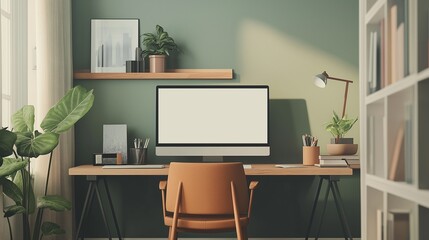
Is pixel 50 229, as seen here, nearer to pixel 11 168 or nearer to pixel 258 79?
pixel 11 168

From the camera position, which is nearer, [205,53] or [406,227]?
[406,227]

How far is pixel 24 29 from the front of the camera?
432 cm

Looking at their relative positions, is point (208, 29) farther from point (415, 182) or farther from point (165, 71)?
point (415, 182)

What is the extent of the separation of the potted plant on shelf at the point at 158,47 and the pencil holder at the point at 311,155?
1179mm

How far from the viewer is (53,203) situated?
13.0 feet

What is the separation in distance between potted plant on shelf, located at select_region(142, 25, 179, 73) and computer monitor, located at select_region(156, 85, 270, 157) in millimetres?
246

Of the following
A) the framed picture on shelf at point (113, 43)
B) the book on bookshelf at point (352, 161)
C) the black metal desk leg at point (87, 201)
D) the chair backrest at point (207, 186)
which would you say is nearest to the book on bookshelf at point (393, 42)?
the chair backrest at point (207, 186)

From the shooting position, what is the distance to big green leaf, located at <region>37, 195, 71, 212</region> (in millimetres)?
3941

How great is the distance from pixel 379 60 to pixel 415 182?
21.5 inches

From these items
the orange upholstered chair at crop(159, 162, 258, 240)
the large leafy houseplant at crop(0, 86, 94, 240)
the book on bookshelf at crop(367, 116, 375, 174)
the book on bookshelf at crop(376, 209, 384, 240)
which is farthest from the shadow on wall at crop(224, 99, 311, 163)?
the book on bookshelf at crop(376, 209, 384, 240)

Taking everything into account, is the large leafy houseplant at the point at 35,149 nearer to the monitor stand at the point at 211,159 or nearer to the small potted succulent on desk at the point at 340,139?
the monitor stand at the point at 211,159

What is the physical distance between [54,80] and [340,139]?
6.48 feet

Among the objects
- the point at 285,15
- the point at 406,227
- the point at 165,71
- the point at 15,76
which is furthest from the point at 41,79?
the point at 406,227

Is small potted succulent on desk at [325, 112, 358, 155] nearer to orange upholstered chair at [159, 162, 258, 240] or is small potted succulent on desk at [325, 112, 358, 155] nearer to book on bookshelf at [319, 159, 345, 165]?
book on bookshelf at [319, 159, 345, 165]
